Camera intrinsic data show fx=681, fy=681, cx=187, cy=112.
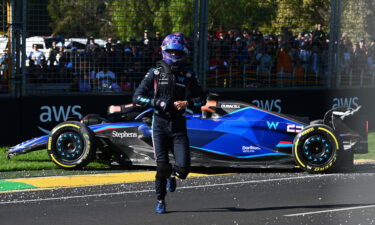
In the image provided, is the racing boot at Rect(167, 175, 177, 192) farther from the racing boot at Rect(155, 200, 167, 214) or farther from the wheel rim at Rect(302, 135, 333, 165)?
the wheel rim at Rect(302, 135, 333, 165)

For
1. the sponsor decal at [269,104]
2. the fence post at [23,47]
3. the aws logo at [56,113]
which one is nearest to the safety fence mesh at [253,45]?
the sponsor decal at [269,104]

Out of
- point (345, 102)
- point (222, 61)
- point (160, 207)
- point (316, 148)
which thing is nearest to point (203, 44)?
point (222, 61)

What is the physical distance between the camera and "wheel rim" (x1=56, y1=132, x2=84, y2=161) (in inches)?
386

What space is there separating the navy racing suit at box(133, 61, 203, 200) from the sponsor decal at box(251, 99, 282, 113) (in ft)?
24.5

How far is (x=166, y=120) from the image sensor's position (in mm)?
6902

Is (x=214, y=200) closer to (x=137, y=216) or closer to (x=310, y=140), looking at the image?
(x=137, y=216)

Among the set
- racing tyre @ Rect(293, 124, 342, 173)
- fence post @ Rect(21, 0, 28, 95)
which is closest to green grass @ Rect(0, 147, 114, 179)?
fence post @ Rect(21, 0, 28, 95)

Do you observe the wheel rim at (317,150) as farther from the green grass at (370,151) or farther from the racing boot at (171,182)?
the racing boot at (171,182)

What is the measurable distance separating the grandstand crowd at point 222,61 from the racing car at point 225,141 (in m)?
2.36

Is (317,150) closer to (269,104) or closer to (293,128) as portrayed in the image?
(293,128)

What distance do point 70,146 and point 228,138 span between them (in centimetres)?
229

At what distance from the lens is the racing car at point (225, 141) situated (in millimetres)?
9641

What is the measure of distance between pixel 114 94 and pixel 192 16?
2366mm

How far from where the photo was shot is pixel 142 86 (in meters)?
7.00
